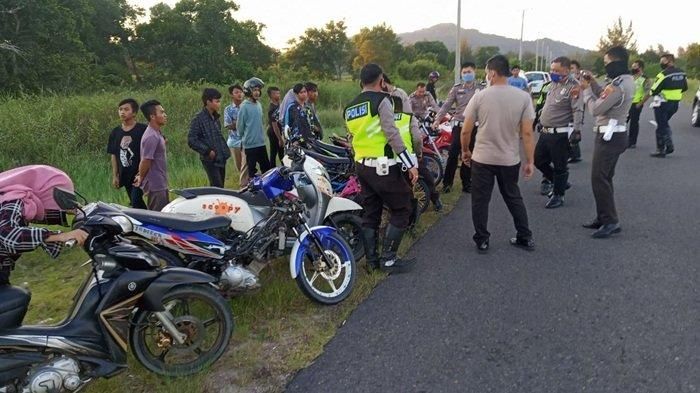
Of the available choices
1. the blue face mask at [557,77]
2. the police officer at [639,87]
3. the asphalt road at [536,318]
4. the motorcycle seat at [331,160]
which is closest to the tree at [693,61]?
→ the police officer at [639,87]

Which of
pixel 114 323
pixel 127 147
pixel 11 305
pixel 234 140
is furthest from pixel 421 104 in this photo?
pixel 11 305

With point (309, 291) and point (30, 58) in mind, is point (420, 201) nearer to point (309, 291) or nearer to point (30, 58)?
point (309, 291)

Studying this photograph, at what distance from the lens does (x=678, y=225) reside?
5.65 metres

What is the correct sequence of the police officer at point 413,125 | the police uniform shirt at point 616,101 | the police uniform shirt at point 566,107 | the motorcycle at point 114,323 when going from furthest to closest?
1. the police uniform shirt at point 566,107
2. the police uniform shirt at point 616,101
3. the police officer at point 413,125
4. the motorcycle at point 114,323

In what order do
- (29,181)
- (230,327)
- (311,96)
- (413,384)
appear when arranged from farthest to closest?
1. (311,96)
2. (230,327)
3. (413,384)
4. (29,181)

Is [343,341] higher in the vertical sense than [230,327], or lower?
lower

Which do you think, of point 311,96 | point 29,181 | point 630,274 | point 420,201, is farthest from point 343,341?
point 311,96

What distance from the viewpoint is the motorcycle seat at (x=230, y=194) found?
415cm

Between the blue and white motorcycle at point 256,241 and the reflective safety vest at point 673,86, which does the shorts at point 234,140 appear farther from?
the reflective safety vest at point 673,86

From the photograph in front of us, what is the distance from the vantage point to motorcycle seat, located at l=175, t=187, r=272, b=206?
4.15 metres

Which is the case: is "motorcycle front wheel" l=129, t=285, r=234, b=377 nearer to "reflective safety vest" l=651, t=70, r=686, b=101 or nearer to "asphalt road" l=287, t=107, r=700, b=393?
"asphalt road" l=287, t=107, r=700, b=393

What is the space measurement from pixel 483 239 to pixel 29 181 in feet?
12.9

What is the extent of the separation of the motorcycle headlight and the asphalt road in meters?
1.36

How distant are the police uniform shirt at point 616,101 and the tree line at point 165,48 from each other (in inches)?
1016
